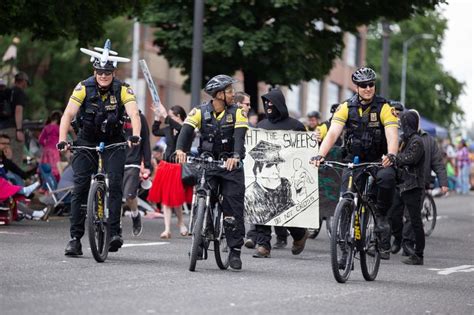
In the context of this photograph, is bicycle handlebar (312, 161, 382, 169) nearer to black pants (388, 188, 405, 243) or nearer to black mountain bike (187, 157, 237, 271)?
black mountain bike (187, 157, 237, 271)

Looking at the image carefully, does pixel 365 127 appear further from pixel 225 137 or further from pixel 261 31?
pixel 261 31

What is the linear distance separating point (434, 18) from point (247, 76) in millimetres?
66464

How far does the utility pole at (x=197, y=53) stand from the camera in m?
24.5

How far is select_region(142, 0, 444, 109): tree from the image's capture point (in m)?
28.7

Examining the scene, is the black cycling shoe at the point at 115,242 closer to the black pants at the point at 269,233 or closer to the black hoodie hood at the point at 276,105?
the black pants at the point at 269,233

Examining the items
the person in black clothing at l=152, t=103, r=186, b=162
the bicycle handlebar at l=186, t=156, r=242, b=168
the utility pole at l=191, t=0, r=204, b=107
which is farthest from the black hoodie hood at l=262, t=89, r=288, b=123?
the utility pole at l=191, t=0, r=204, b=107

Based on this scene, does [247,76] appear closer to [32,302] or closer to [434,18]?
[32,302]

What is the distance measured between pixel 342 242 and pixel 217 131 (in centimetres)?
171

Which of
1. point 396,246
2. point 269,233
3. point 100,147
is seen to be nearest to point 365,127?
point 100,147

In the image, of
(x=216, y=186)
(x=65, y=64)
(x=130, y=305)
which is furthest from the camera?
(x=65, y=64)

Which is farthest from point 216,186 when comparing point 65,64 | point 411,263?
point 65,64

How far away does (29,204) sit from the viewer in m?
22.9

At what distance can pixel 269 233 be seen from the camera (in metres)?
15.2

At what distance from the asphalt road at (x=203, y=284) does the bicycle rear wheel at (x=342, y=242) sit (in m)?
0.13
